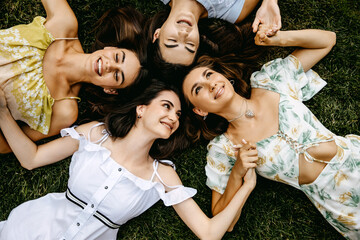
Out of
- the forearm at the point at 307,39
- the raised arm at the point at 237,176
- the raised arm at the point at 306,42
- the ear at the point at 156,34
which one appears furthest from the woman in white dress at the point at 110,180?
the forearm at the point at 307,39

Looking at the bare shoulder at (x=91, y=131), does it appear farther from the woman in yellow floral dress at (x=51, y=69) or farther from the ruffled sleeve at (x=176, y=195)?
the ruffled sleeve at (x=176, y=195)

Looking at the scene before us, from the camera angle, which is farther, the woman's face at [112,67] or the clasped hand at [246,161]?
the woman's face at [112,67]

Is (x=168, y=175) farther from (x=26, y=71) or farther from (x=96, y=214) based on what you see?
(x=26, y=71)

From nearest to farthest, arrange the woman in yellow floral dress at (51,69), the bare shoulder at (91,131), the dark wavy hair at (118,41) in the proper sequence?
the woman in yellow floral dress at (51,69) < the bare shoulder at (91,131) < the dark wavy hair at (118,41)

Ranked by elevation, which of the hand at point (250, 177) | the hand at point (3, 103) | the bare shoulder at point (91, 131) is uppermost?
the hand at point (3, 103)

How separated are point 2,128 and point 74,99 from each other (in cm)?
90

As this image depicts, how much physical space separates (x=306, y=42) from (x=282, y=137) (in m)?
1.23

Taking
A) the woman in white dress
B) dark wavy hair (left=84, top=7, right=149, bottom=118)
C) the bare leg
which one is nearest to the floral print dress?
the woman in white dress

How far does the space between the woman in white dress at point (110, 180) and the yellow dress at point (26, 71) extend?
0.56 feet

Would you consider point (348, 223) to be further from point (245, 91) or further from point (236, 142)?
point (245, 91)

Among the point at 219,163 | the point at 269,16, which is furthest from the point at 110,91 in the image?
the point at 269,16

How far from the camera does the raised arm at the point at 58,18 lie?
355 centimetres

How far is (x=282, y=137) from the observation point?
3.35 m

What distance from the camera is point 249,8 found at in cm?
379
